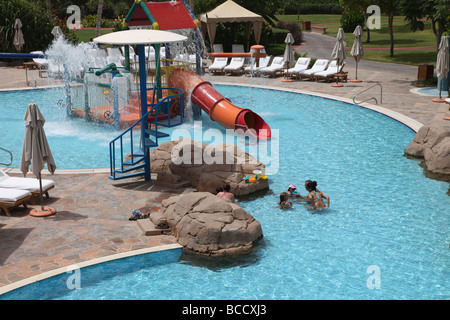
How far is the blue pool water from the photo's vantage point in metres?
9.21

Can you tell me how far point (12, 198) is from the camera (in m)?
11.7

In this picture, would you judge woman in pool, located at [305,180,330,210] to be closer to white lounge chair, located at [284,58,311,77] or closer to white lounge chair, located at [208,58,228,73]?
white lounge chair, located at [284,58,311,77]

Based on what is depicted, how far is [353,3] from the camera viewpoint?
4353 cm

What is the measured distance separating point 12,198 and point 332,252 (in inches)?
274

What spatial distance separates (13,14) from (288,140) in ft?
84.3

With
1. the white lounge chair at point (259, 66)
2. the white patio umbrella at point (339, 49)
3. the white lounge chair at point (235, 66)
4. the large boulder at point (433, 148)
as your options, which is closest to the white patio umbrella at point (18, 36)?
the white lounge chair at point (235, 66)

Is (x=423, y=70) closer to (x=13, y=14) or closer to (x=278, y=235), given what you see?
(x=278, y=235)

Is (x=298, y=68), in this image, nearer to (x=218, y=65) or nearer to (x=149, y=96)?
(x=218, y=65)

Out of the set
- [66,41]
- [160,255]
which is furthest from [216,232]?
[66,41]

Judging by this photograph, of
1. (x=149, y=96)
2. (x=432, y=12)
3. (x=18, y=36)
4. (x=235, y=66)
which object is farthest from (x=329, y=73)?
(x=18, y=36)

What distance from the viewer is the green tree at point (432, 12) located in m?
26.7

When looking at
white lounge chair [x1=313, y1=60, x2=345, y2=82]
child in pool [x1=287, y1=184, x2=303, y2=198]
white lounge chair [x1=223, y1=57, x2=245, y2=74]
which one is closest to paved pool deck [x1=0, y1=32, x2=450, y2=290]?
child in pool [x1=287, y1=184, x2=303, y2=198]

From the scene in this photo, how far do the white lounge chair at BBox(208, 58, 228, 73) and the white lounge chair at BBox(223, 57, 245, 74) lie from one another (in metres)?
0.28

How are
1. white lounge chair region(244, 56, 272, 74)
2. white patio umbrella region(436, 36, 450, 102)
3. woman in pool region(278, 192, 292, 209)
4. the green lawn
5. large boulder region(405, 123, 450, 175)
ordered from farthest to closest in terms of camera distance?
the green lawn, white lounge chair region(244, 56, 272, 74), white patio umbrella region(436, 36, 450, 102), large boulder region(405, 123, 450, 175), woman in pool region(278, 192, 292, 209)
